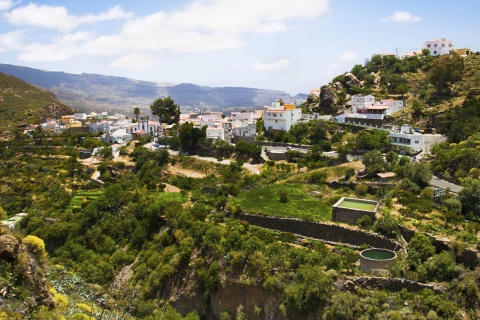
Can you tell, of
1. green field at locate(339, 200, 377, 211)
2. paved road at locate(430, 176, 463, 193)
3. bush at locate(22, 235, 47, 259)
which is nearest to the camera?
bush at locate(22, 235, 47, 259)

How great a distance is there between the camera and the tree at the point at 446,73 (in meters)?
45.7

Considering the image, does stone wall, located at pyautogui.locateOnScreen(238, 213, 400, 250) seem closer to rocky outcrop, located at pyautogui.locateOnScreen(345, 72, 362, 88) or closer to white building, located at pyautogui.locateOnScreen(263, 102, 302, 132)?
white building, located at pyautogui.locateOnScreen(263, 102, 302, 132)

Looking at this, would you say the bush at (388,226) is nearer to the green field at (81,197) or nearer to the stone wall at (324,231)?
the stone wall at (324,231)

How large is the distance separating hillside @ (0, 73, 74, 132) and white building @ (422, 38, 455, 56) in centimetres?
6100

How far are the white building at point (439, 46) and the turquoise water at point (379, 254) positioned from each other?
49628mm

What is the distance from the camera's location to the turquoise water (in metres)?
19.3

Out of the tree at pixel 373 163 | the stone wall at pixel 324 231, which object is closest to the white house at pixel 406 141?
the tree at pixel 373 163

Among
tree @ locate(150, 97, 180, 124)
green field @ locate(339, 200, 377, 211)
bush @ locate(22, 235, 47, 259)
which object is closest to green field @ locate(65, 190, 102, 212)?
tree @ locate(150, 97, 180, 124)

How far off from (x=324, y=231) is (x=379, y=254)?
364 centimetres

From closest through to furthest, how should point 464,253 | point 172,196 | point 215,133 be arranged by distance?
point 464,253
point 172,196
point 215,133

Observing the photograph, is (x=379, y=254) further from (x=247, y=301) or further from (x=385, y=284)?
(x=247, y=301)

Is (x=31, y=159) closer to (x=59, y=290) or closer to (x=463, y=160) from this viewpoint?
(x=59, y=290)

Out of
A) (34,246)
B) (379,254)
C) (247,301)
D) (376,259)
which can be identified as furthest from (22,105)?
(376,259)

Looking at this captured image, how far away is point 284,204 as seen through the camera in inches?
1064
